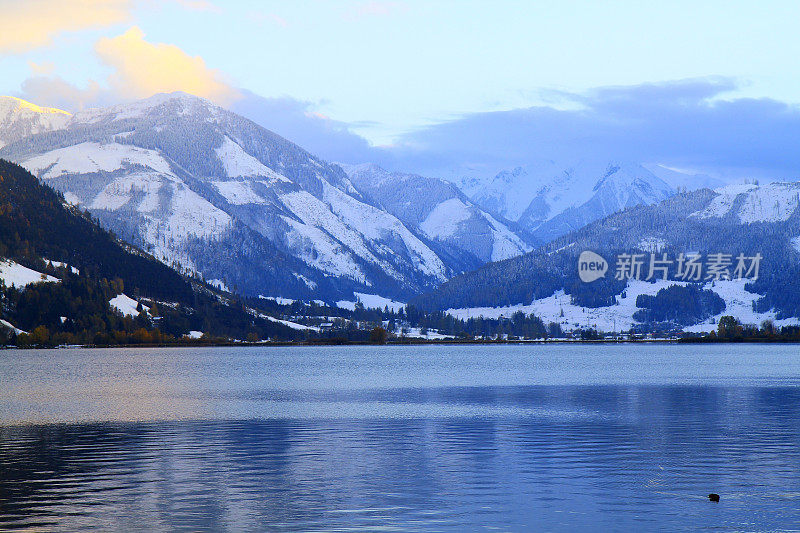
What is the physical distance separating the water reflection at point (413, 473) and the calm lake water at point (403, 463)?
0.55ft

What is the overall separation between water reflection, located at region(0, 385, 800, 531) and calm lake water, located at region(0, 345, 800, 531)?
17 centimetres

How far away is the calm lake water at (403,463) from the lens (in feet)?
160

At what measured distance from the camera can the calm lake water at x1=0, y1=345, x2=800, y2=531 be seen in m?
48.8

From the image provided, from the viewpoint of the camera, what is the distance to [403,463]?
67562mm

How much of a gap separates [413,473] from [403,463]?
4770 mm

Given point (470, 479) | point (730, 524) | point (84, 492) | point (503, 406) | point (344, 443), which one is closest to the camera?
point (730, 524)

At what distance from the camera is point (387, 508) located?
51.2 metres

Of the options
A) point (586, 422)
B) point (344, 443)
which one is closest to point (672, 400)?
point (586, 422)

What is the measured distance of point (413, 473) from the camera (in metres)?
62.8

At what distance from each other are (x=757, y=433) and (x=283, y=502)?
156ft

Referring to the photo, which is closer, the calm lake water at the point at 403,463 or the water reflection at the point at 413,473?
the water reflection at the point at 413,473

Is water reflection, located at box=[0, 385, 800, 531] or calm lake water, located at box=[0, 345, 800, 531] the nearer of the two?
water reflection, located at box=[0, 385, 800, 531]

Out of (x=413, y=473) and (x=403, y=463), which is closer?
(x=413, y=473)

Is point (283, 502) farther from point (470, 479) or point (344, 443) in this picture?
point (344, 443)
